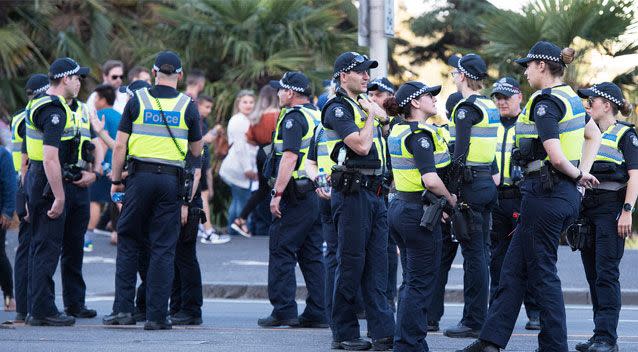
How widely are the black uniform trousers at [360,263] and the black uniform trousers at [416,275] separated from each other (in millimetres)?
636


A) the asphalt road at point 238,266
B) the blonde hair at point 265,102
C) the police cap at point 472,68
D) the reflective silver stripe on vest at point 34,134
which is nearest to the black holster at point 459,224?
the police cap at point 472,68

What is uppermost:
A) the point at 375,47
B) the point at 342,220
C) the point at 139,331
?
the point at 375,47

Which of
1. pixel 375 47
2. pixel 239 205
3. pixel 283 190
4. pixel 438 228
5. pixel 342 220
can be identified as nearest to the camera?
pixel 438 228

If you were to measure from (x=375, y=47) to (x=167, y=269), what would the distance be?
16.4 ft

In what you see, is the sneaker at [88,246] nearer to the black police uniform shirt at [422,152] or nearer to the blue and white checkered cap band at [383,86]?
the blue and white checkered cap band at [383,86]

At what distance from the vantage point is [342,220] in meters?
9.30

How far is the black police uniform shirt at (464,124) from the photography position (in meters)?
10.1

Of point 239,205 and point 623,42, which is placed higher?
point 623,42

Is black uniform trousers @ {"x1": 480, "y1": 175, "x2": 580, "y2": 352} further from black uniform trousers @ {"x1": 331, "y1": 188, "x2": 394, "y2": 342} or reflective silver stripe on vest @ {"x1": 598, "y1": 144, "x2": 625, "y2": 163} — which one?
reflective silver stripe on vest @ {"x1": 598, "y1": 144, "x2": 625, "y2": 163}

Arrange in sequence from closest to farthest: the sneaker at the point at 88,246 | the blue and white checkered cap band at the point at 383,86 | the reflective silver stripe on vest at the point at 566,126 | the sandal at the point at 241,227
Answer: the reflective silver stripe on vest at the point at 566,126 → the blue and white checkered cap band at the point at 383,86 → the sneaker at the point at 88,246 → the sandal at the point at 241,227

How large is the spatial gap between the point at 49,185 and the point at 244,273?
4.42m

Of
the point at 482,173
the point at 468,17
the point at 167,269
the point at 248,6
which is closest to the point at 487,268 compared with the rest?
the point at 482,173

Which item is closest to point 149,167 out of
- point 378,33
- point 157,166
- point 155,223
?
point 157,166

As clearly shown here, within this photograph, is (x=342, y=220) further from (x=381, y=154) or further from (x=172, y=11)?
(x=172, y=11)
